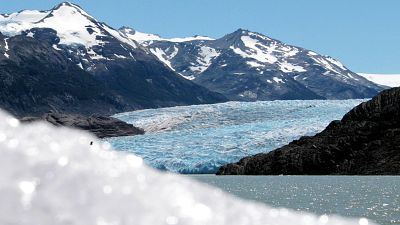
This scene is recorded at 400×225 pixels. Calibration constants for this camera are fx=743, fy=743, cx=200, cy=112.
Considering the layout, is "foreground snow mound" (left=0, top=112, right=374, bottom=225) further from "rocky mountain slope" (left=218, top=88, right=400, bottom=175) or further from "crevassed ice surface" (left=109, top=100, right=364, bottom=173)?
"rocky mountain slope" (left=218, top=88, right=400, bottom=175)

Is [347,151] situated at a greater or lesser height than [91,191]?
greater

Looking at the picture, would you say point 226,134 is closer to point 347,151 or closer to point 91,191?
point 347,151

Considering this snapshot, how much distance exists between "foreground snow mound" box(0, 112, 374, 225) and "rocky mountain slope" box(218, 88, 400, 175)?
11961 centimetres

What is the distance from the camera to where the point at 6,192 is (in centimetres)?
418

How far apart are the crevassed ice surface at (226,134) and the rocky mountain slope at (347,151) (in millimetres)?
4450

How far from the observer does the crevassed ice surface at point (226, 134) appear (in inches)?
5079

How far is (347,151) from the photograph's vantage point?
127 m

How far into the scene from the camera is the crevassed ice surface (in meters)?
129

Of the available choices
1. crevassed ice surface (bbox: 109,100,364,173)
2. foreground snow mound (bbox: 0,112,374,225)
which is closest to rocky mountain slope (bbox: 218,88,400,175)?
crevassed ice surface (bbox: 109,100,364,173)

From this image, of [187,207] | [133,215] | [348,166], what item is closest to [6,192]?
[133,215]

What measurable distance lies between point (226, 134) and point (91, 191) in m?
139

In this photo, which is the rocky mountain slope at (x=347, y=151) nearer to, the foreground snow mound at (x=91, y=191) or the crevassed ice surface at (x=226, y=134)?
the crevassed ice surface at (x=226, y=134)

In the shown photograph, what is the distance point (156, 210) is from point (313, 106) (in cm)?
17337

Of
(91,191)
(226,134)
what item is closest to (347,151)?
(226,134)
